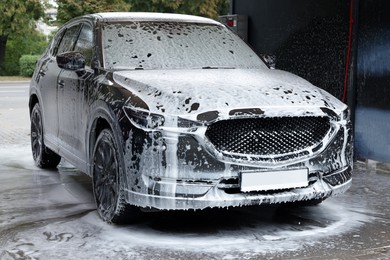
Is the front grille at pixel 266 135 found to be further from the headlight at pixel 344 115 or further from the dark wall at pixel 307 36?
the dark wall at pixel 307 36

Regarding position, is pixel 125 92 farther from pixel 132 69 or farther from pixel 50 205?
pixel 50 205

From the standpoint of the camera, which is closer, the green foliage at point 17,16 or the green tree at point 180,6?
the green foliage at point 17,16

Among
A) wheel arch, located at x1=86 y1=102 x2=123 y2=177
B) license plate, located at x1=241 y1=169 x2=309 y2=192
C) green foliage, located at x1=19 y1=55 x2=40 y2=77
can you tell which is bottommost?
green foliage, located at x1=19 y1=55 x2=40 y2=77

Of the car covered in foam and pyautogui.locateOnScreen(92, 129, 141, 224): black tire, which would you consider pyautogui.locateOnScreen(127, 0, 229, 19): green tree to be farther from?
pyautogui.locateOnScreen(92, 129, 141, 224): black tire

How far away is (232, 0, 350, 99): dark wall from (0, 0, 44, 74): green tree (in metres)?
28.1

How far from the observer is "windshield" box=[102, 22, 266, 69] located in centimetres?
595

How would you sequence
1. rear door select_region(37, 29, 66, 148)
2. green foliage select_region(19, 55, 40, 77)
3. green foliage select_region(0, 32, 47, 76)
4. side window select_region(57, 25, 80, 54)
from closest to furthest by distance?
side window select_region(57, 25, 80, 54)
rear door select_region(37, 29, 66, 148)
green foliage select_region(19, 55, 40, 77)
green foliage select_region(0, 32, 47, 76)

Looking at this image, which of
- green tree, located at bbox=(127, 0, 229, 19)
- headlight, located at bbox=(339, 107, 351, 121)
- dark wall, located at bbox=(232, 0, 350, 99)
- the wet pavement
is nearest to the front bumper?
the wet pavement

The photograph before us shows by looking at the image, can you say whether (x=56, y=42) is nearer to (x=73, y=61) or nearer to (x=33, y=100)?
(x=33, y=100)

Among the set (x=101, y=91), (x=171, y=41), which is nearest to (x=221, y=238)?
(x=101, y=91)

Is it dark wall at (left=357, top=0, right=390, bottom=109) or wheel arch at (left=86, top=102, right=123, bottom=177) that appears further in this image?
dark wall at (left=357, top=0, right=390, bottom=109)

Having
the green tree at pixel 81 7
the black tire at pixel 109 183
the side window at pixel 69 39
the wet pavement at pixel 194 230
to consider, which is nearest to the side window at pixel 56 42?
the side window at pixel 69 39

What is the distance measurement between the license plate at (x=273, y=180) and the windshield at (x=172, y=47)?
1.51 metres

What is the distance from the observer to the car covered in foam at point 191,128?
481 centimetres
